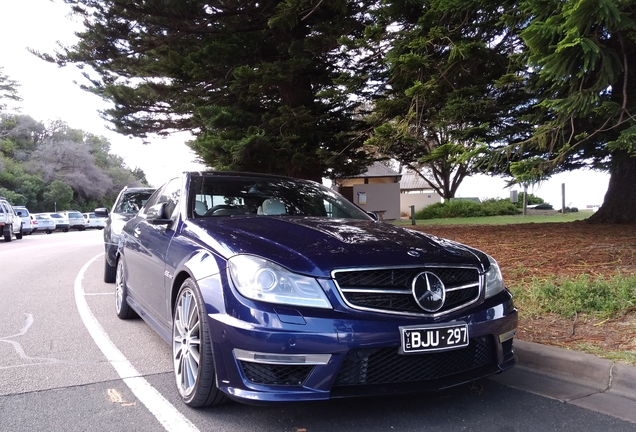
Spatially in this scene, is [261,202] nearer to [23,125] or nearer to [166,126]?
[166,126]

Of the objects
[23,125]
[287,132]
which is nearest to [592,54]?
[287,132]

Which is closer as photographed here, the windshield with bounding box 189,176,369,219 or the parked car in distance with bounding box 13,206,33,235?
the windshield with bounding box 189,176,369,219

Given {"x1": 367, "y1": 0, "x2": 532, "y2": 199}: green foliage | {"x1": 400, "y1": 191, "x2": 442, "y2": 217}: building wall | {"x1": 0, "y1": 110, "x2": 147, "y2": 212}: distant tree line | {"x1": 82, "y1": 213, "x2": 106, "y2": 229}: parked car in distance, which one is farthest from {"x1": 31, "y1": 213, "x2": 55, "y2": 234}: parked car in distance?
{"x1": 367, "y1": 0, "x2": 532, "y2": 199}: green foliage

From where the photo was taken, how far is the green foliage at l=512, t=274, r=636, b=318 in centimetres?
464

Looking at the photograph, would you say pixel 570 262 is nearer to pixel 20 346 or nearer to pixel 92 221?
pixel 20 346

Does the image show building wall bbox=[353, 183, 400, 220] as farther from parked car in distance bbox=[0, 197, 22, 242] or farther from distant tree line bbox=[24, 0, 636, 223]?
parked car in distance bbox=[0, 197, 22, 242]

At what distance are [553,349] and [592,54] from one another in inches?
131

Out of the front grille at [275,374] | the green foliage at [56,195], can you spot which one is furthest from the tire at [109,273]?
the green foliage at [56,195]

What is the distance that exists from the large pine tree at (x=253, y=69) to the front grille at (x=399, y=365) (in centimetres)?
820

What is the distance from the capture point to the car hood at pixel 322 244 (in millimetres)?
2947

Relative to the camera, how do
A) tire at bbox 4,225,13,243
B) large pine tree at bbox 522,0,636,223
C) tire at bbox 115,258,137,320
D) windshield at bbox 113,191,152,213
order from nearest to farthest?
large pine tree at bbox 522,0,636,223 < tire at bbox 115,258,137,320 < windshield at bbox 113,191,152,213 < tire at bbox 4,225,13,243

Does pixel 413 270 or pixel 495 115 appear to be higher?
pixel 495 115

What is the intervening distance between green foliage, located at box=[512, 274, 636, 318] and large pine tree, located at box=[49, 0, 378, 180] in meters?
6.49

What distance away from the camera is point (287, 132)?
40.5 ft
